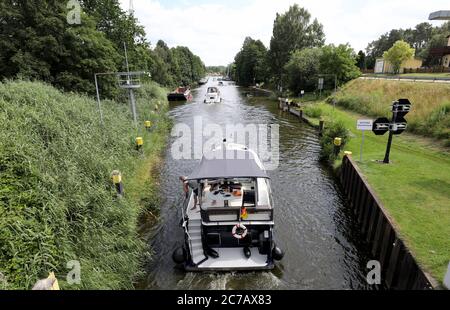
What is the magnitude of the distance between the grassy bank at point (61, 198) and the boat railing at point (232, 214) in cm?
262

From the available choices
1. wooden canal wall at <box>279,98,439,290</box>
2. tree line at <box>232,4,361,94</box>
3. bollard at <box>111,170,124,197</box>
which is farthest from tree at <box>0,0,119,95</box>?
tree line at <box>232,4,361,94</box>

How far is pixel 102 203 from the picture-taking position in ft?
28.2

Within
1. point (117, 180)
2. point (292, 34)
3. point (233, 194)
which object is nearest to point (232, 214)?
point (233, 194)

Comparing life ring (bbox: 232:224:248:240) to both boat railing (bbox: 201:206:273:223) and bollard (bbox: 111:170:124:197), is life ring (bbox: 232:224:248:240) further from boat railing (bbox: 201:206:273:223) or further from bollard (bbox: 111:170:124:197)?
bollard (bbox: 111:170:124:197)

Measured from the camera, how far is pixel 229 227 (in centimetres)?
789

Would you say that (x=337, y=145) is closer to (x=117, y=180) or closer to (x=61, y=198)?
(x=117, y=180)

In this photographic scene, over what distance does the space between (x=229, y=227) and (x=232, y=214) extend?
47 centimetres

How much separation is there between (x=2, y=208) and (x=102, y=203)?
2.79m

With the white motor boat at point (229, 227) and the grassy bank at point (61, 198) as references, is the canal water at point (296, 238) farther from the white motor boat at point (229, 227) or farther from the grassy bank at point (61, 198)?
the grassy bank at point (61, 198)

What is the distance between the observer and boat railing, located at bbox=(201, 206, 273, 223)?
7617 mm

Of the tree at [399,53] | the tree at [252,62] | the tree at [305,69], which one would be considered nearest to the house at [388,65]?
the tree at [399,53]

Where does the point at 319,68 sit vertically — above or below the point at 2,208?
above

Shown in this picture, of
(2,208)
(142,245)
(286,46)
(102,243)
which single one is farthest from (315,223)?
(286,46)

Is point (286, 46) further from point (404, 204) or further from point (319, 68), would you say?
point (404, 204)
